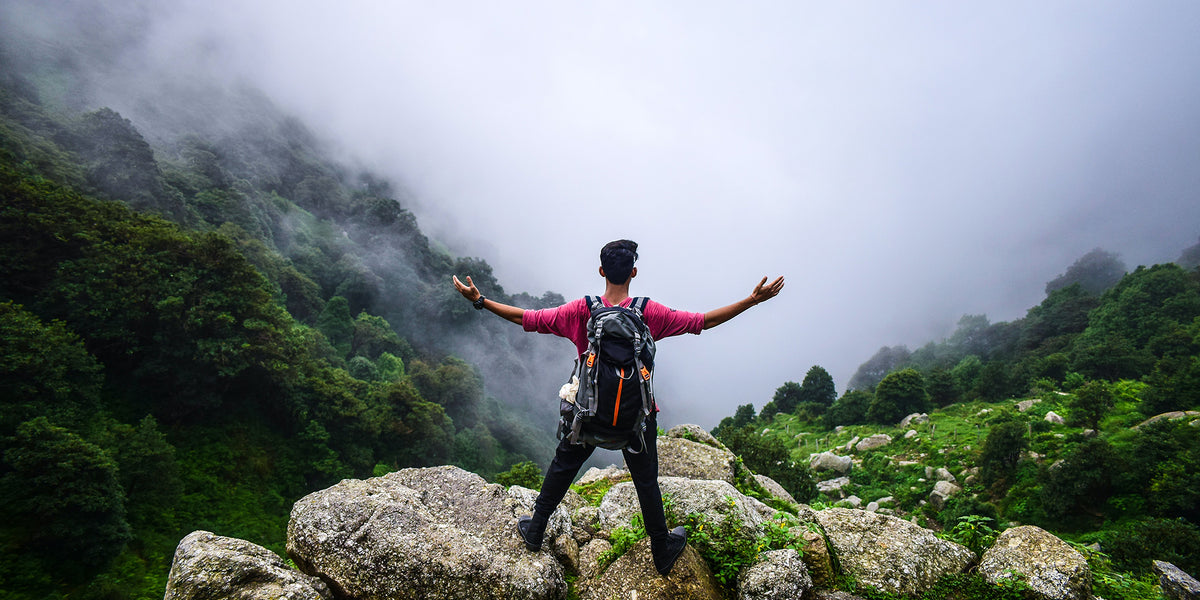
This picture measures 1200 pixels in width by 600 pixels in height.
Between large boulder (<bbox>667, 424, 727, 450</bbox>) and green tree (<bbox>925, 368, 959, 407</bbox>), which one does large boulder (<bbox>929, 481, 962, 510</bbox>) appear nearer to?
large boulder (<bbox>667, 424, 727, 450</bbox>)

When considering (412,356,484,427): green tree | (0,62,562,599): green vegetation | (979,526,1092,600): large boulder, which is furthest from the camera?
(412,356,484,427): green tree

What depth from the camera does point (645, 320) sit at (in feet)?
14.2

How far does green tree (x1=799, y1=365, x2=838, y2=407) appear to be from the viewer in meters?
70.9

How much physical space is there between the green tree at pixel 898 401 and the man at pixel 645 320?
54.6m

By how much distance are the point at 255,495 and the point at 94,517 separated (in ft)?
35.2

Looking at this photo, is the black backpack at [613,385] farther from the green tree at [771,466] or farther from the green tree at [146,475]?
the green tree at [146,475]

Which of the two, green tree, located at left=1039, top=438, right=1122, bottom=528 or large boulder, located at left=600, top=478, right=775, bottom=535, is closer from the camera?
large boulder, located at left=600, top=478, right=775, bottom=535

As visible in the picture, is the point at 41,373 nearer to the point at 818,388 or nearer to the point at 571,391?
the point at 571,391

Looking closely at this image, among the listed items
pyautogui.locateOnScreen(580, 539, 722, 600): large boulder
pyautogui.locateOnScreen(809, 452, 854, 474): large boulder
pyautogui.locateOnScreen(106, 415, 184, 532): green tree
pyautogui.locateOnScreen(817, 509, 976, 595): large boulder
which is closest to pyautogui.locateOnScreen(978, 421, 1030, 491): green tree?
pyautogui.locateOnScreen(809, 452, 854, 474): large boulder

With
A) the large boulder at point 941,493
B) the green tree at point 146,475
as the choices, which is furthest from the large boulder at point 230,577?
the large boulder at point 941,493

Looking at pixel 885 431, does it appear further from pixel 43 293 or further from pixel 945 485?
pixel 43 293

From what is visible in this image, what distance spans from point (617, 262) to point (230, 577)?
4.66 metres

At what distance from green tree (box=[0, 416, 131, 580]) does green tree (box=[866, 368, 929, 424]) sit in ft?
197

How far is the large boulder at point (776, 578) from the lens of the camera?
443cm
